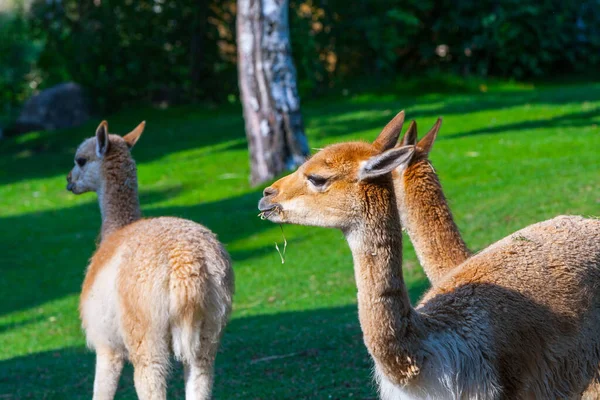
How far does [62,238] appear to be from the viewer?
14031 millimetres

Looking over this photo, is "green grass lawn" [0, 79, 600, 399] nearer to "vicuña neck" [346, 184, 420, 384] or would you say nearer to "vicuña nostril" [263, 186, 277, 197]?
"vicuña neck" [346, 184, 420, 384]

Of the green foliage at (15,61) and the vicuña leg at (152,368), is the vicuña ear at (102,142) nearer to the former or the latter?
the vicuña leg at (152,368)

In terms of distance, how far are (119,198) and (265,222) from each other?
6024 mm

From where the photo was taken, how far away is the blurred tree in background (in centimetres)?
2286

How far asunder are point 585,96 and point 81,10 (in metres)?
11.8

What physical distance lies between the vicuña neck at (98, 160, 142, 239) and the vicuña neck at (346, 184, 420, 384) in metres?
3.55

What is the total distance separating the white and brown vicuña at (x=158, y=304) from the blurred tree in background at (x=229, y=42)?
16547mm

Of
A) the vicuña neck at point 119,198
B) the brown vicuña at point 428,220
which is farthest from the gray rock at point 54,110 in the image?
the brown vicuña at point 428,220

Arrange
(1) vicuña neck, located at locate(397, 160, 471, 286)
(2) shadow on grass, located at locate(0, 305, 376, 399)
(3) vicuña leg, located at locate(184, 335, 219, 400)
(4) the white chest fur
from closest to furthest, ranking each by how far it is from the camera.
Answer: (1) vicuña neck, located at locate(397, 160, 471, 286)
(3) vicuña leg, located at locate(184, 335, 219, 400)
(4) the white chest fur
(2) shadow on grass, located at locate(0, 305, 376, 399)

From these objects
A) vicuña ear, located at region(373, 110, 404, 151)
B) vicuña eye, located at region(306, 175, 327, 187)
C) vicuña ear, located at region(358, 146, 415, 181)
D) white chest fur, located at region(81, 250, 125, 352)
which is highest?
vicuña ear, located at region(373, 110, 404, 151)

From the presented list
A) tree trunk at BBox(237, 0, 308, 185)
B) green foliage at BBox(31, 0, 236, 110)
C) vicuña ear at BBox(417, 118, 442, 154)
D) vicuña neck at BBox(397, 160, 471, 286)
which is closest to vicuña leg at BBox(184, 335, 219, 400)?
vicuña neck at BBox(397, 160, 471, 286)

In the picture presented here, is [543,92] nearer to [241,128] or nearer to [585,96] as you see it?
[585,96]

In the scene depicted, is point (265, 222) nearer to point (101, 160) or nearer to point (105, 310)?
point (101, 160)

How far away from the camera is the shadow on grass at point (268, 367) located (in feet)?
24.6
